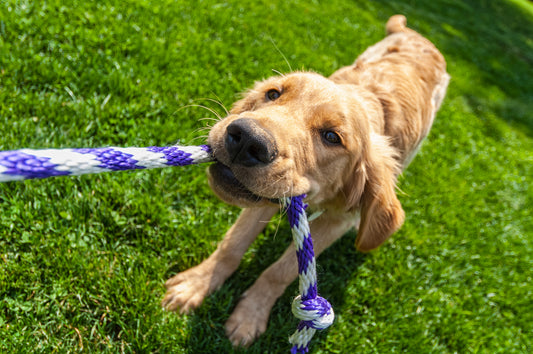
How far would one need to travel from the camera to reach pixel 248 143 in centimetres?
179

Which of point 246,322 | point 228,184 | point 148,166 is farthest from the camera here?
point 246,322

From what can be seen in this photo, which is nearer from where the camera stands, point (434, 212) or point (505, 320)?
point (505, 320)

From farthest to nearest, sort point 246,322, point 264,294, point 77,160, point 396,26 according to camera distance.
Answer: point 396,26
point 264,294
point 246,322
point 77,160

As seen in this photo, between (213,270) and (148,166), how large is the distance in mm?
1463

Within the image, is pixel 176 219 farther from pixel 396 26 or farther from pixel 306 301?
pixel 396 26

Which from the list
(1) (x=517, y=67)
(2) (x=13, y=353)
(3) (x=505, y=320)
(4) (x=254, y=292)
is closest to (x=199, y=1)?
(4) (x=254, y=292)

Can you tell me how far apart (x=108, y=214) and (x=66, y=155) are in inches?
65.5

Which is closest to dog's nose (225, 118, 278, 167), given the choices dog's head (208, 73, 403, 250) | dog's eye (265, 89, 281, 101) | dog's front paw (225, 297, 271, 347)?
dog's head (208, 73, 403, 250)

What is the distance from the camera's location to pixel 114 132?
3.36 m

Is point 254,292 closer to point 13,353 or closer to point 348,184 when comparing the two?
point 348,184

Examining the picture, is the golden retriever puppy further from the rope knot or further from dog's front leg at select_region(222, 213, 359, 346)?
the rope knot

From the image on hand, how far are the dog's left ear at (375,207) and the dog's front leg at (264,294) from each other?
248 mm

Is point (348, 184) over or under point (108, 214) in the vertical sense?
over

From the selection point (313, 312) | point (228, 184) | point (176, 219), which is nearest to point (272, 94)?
point (228, 184)
